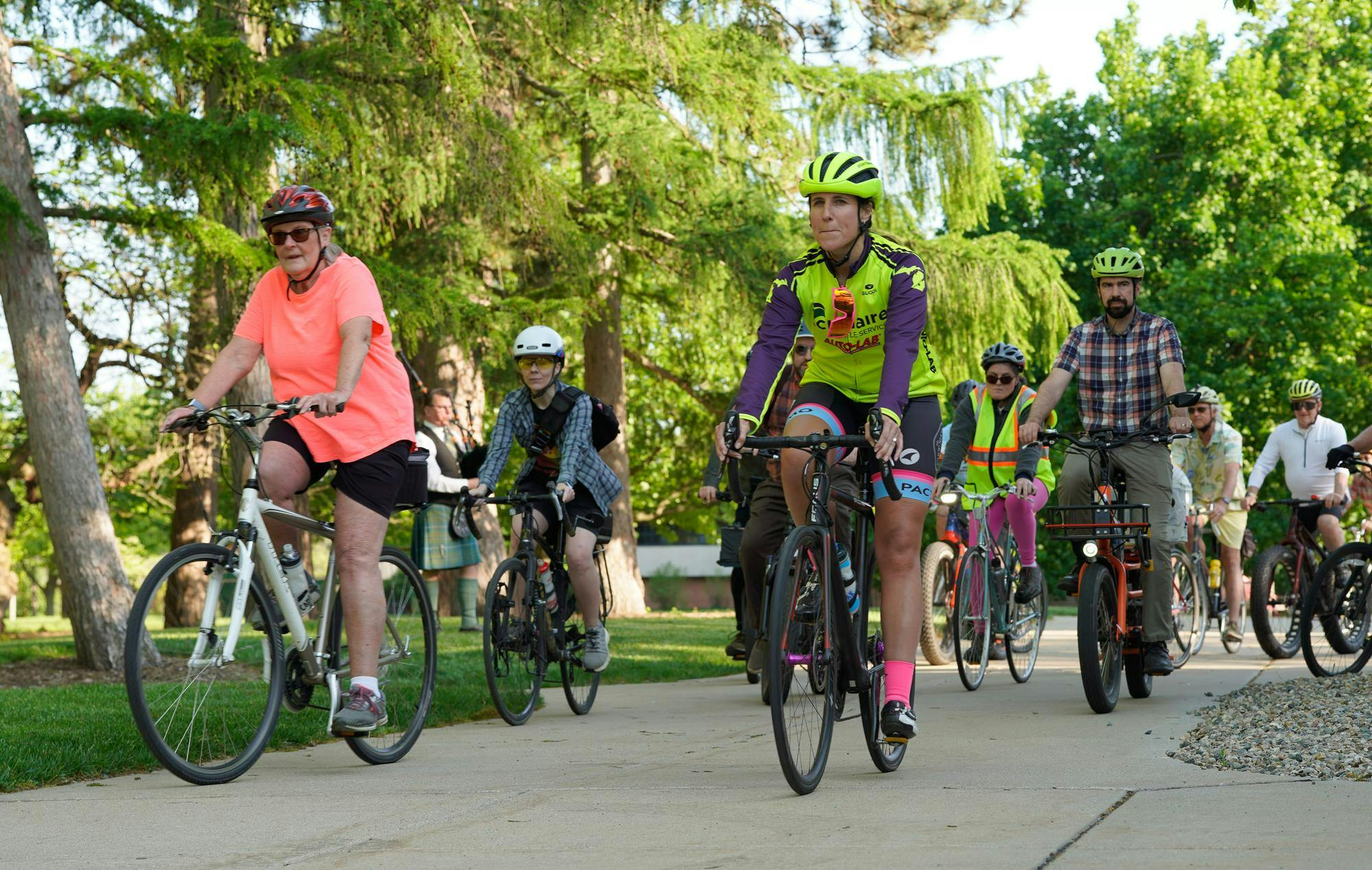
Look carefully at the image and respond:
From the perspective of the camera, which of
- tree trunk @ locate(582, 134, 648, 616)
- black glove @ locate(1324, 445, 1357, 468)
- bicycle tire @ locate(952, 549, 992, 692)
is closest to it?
black glove @ locate(1324, 445, 1357, 468)

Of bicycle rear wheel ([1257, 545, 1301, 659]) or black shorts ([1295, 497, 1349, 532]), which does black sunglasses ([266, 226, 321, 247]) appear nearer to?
bicycle rear wheel ([1257, 545, 1301, 659])

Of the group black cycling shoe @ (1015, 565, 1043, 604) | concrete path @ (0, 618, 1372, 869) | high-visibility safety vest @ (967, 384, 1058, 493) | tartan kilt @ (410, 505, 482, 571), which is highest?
high-visibility safety vest @ (967, 384, 1058, 493)

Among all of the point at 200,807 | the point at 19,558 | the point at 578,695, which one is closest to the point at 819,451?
the point at 200,807

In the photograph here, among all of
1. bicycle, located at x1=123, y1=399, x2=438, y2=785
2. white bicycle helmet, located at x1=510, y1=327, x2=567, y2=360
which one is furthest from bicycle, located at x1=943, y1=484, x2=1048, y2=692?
bicycle, located at x1=123, y1=399, x2=438, y2=785

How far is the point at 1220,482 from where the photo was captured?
1251 centimetres

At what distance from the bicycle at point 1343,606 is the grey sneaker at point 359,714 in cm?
574

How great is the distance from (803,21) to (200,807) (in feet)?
56.9

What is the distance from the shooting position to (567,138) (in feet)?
58.5

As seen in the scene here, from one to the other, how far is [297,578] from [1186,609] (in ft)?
24.6

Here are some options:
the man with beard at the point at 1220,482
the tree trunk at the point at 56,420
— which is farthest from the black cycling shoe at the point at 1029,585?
the tree trunk at the point at 56,420

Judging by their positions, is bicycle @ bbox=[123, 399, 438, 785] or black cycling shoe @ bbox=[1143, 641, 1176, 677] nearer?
bicycle @ bbox=[123, 399, 438, 785]

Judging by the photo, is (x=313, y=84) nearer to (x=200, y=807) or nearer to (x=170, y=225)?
(x=170, y=225)

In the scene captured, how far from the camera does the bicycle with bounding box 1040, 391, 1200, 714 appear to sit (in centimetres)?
725

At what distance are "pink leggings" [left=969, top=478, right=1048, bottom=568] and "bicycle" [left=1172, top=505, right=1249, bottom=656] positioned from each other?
5.18 feet
